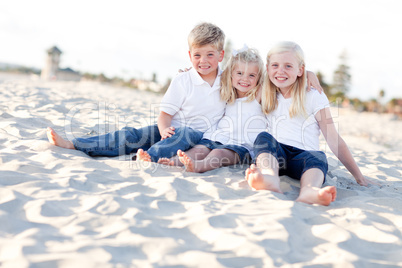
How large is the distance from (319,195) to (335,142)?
85 cm

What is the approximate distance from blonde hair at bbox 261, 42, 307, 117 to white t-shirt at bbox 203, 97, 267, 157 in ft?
0.37

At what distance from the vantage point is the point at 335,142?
9.17 feet

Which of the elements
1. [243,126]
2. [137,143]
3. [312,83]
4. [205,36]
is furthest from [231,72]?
[137,143]

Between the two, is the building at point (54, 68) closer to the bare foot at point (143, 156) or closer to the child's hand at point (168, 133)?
the child's hand at point (168, 133)

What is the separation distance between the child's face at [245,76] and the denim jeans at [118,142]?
0.86 meters

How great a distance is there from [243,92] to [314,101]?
0.65 metres

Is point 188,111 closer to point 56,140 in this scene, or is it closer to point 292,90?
point 292,90

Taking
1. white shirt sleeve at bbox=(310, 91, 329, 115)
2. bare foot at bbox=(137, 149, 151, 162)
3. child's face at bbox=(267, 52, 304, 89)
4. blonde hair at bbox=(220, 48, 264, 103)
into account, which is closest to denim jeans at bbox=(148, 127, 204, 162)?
bare foot at bbox=(137, 149, 151, 162)

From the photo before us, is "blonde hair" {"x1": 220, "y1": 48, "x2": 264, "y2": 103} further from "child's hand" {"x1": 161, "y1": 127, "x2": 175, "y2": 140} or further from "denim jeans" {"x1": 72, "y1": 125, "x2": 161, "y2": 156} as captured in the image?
"denim jeans" {"x1": 72, "y1": 125, "x2": 161, "y2": 156}

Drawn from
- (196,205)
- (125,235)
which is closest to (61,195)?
(125,235)

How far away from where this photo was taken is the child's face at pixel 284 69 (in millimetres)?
2841

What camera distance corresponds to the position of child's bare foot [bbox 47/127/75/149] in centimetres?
287

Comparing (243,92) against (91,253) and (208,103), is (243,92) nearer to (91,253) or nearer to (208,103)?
(208,103)

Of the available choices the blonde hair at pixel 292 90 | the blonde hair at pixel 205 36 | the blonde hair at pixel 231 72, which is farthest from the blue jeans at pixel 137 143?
the blonde hair at pixel 205 36
